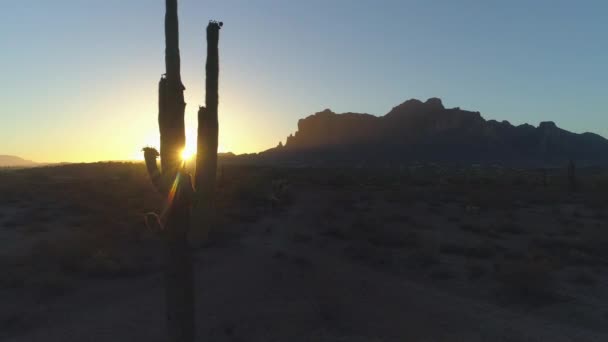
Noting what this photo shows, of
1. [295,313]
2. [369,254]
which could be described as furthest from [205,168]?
[369,254]

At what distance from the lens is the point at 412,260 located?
1415 centimetres

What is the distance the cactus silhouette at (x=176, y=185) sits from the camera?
23.0 feet

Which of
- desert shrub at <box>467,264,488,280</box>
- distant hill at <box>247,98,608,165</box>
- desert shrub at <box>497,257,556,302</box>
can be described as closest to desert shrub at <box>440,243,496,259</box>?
desert shrub at <box>467,264,488,280</box>

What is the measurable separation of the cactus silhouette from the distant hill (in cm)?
12437

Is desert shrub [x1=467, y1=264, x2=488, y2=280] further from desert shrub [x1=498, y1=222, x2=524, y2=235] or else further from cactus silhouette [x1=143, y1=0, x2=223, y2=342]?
cactus silhouette [x1=143, y1=0, x2=223, y2=342]

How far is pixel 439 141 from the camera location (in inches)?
5512

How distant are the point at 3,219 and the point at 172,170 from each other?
1826 cm

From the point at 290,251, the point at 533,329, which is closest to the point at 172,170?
the point at 533,329

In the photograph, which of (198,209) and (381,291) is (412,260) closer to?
(381,291)

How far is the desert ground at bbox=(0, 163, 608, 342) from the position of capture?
9.00 metres

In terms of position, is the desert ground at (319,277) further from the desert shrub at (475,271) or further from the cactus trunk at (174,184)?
the cactus trunk at (174,184)

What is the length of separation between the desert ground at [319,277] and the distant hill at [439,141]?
11247cm

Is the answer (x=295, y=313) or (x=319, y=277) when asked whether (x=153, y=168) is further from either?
(x=319, y=277)

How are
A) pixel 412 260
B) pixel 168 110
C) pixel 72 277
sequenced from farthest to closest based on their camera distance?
pixel 412 260 → pixel 72 277 → pixel 168 110
